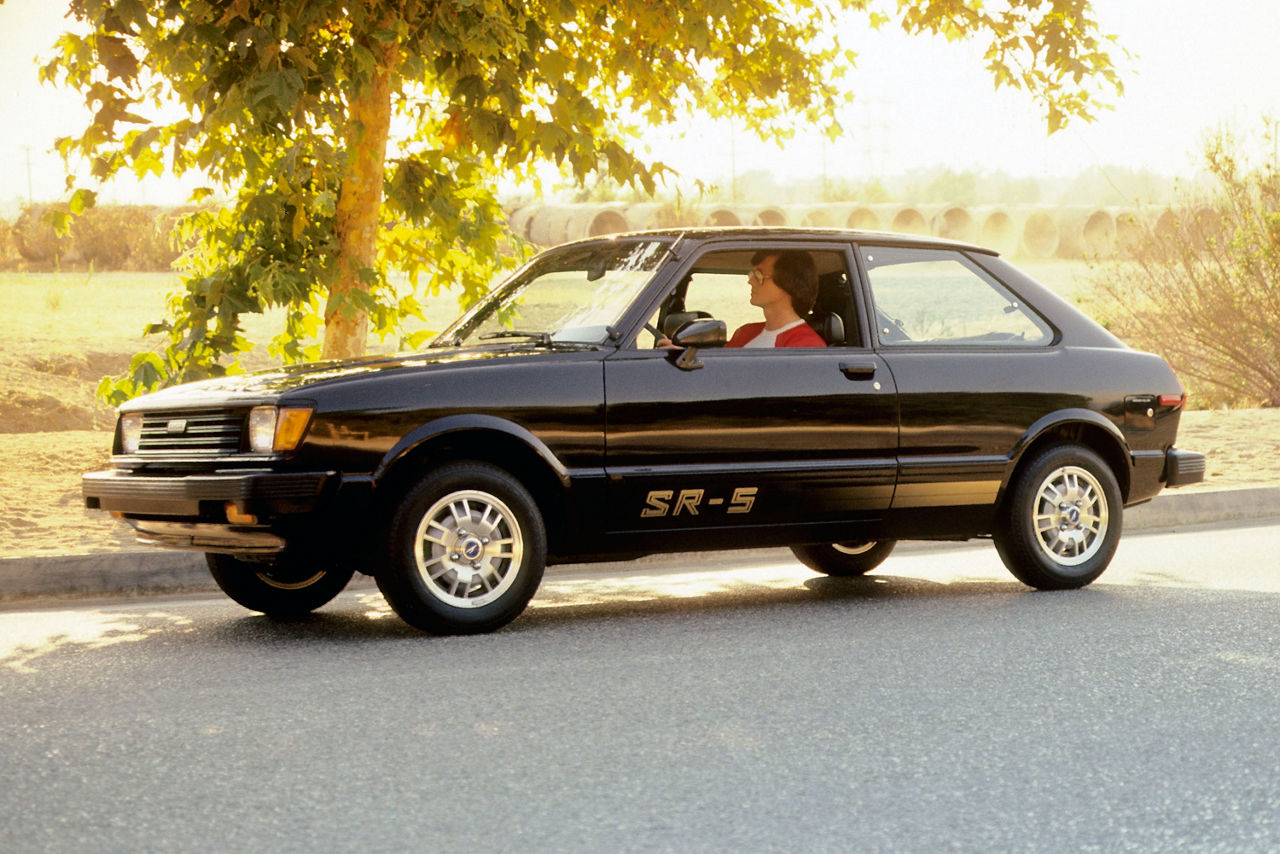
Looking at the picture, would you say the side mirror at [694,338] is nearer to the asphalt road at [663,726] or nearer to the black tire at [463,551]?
the black tire at [463,551]

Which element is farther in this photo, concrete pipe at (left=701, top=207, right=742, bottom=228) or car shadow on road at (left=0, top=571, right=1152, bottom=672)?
concrete pipe at (left=701, top=207, right=742, bottom=228)

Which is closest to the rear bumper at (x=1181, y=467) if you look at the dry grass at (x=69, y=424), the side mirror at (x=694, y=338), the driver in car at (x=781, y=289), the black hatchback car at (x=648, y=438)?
the black hatchback car at (x=648, y=438)

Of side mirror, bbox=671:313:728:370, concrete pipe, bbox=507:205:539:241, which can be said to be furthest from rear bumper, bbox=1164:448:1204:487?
concrete pipe, bbox=507:205:539:241

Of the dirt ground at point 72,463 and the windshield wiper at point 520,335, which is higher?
the windshield wiper at point 520,335

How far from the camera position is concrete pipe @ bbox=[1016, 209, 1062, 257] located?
48750 mm

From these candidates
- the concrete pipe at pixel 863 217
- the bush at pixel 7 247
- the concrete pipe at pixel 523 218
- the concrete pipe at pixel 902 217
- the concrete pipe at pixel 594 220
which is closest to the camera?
the concrete pipe at pixel 594 220

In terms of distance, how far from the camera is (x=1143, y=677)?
608 cm

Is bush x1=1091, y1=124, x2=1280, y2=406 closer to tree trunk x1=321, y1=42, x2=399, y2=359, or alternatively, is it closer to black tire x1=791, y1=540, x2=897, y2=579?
tree trunk x1=321, y1=42, x2=399, y2=359

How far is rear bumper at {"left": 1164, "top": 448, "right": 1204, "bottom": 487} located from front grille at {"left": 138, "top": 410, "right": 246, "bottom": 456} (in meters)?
4.65

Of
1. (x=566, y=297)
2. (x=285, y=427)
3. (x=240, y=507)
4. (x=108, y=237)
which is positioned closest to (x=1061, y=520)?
(x=566, y=297)

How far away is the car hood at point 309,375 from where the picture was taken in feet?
21.9

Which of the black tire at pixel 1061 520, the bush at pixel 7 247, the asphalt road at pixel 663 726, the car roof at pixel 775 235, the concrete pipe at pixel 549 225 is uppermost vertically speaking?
the concrete pipe at pixel 549 225

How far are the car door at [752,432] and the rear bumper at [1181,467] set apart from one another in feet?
5.79

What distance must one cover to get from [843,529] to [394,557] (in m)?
2.15
